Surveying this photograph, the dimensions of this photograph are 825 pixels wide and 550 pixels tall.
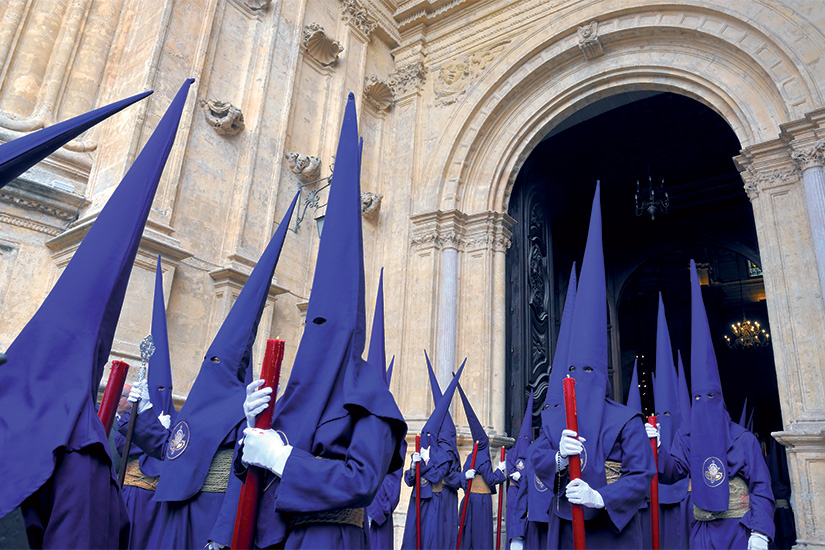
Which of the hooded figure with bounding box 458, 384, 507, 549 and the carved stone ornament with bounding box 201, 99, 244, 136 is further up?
the carved stone ornament with bounding box 201, 99, 244, 136

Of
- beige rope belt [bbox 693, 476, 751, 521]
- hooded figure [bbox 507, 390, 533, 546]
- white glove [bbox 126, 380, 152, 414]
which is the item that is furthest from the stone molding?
white glove [bbox 126, 380, 152, 414]

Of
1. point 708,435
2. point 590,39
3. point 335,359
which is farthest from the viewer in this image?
point 590,39

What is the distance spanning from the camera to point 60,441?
5.64 feet

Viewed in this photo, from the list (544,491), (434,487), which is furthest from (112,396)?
(434,487)

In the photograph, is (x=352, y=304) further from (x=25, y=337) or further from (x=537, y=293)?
(x=537, y=293)

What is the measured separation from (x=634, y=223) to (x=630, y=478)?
14.1m

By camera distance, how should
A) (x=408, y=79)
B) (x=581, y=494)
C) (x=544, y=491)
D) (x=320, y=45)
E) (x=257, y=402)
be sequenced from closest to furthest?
(x=257, y=402), (x=581, y=494), (x=544, y=491), (x=320, y=45), (x=408, y=79)

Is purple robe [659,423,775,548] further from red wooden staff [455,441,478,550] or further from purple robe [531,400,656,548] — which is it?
red wooden staff [455,441,478,550]

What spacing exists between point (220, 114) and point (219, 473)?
20.9ft

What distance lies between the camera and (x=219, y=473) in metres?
2.96

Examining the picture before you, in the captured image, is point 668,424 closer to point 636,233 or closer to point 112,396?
point 112,396

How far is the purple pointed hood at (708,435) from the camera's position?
14.6 feet

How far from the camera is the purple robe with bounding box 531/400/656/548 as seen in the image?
2.97 metres

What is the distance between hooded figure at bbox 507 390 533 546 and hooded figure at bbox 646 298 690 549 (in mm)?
1346
